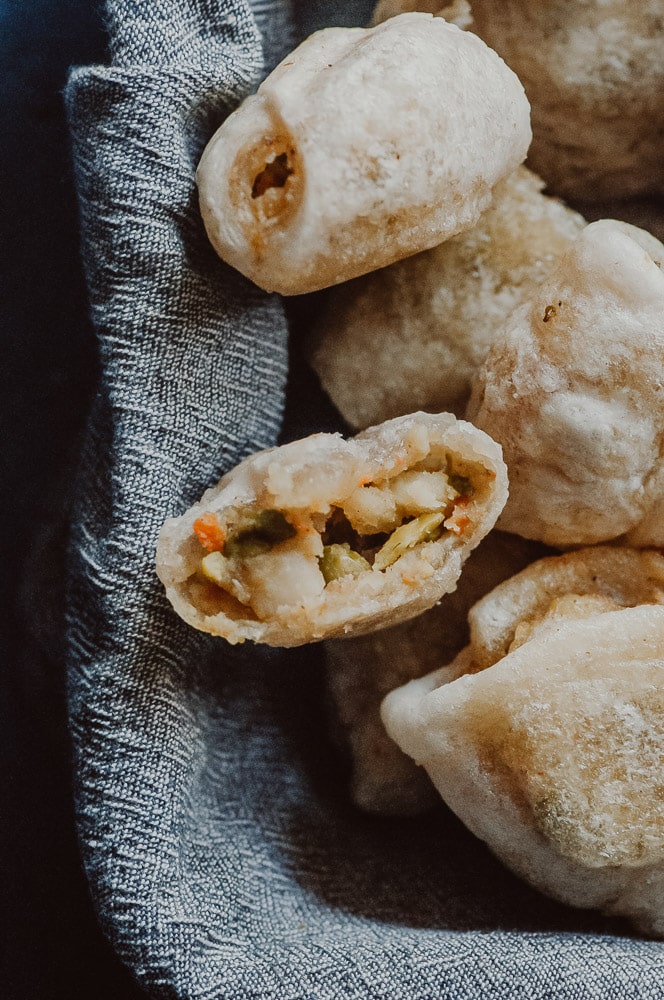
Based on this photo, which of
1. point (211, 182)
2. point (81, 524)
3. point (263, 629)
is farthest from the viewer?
point (81, 524)

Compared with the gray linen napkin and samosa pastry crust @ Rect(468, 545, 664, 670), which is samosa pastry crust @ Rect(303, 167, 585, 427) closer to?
the gray linen napkin

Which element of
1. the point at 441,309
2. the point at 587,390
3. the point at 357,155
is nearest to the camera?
the point at 357,155

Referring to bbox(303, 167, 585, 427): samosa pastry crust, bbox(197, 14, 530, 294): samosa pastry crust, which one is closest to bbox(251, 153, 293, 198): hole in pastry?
bbox(197, 14, 530, 294): samosa pastry crust

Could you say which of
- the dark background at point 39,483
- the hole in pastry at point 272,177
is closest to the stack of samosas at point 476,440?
the hole in pastry at point 272,177

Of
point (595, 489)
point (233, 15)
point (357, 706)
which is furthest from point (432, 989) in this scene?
point (233, 15)

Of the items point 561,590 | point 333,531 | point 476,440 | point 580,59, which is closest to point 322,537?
point 333,531

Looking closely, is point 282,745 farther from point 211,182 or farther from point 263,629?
point 211,182

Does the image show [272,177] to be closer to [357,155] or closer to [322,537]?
[357,155]

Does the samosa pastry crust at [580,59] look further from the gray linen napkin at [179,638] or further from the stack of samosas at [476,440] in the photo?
the gray linen napkin at [179,638]
